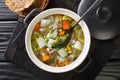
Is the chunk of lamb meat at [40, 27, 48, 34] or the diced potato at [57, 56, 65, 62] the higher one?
the chunk of lamb meat at [40, 27, 48, 34]

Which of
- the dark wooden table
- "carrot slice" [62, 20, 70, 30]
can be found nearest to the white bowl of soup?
"carrot slice" [62, 20, 70, 30]

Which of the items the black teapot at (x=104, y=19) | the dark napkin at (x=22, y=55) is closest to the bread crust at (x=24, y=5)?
the dark napkin at (x=22, y=55)

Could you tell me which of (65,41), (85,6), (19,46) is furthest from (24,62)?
(85,6)

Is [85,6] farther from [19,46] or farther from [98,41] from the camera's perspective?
[19,46]

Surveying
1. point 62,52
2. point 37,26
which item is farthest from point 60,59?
point 37,26

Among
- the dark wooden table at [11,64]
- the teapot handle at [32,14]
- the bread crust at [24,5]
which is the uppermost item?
the bread crust at [24,5]

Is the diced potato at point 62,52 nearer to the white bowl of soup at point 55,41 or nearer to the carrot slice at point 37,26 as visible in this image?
the white bowl of soup at point 55,41

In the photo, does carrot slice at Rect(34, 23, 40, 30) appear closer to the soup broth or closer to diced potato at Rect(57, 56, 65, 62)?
the soup broth

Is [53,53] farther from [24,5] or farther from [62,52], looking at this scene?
[24,5]

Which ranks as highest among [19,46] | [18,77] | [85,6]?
[85,6]
